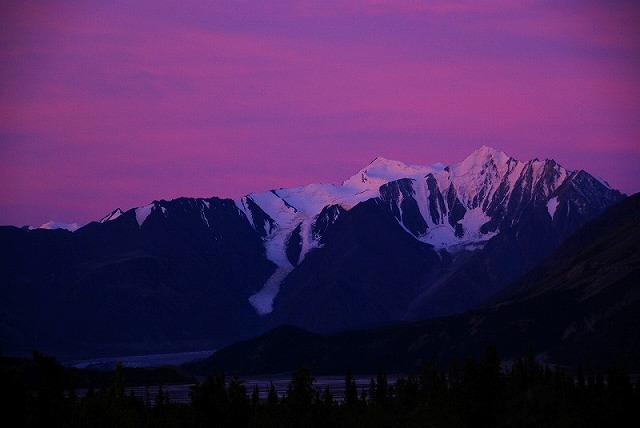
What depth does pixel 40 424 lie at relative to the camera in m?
97.1

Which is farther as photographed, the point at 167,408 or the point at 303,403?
the point at 167,408

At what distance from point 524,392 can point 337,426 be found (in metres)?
49.0

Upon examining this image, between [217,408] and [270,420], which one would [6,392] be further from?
[270,420]

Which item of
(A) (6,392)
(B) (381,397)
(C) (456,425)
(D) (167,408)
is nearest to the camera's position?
(A) (6,392)

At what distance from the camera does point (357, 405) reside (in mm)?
169125

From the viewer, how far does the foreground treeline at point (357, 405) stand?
310 ft

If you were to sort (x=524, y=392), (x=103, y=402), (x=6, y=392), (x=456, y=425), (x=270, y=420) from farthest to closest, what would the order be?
1. (x=270, y=420)
2. (x=456, y=425)
3. (x=103, y=402)
4. (x=524, y=392)
5. (x=6, y=392)

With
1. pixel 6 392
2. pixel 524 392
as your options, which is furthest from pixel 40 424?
pixel 524 392

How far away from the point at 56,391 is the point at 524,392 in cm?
3264

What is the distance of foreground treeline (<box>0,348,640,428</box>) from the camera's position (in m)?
94.6

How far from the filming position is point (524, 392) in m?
97.1

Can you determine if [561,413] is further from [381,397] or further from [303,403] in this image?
[381,397]

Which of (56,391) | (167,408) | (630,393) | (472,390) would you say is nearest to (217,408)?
(56,391)

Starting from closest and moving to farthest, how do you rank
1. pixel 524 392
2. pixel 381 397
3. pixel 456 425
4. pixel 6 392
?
pixel 6 392
pixel 524 392
pixel 456 425
pixel 381 397
